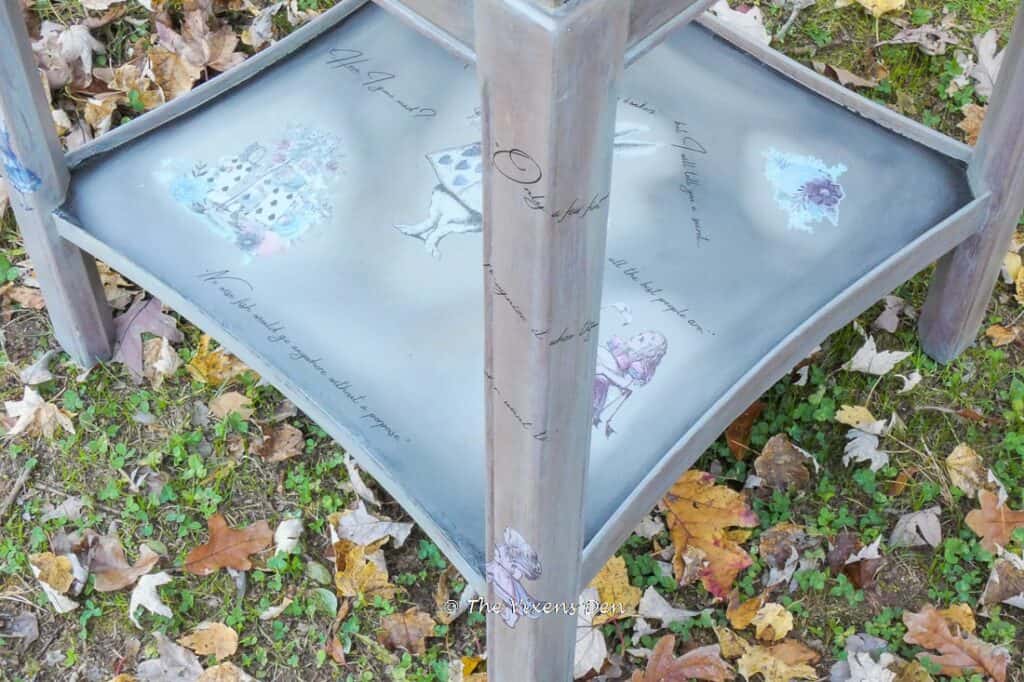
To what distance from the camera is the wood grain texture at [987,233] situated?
4.20 ft

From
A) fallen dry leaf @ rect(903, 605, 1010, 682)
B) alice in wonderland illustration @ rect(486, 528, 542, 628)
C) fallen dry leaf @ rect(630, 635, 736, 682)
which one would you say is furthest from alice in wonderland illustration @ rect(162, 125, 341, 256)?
fallen dry leaf @ rect(903, 605, 1010, 682)

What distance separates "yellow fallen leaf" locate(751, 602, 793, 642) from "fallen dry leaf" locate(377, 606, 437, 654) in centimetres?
38

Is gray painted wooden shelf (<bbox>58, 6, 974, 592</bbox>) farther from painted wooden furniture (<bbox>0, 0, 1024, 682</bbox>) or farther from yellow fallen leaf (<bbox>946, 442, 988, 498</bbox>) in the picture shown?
yellow fallen leaf (<bbox>946, 442, 988, 498</bbox>)

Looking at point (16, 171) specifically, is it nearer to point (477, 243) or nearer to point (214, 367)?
point (214, 367)

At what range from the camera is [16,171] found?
4.30 feet

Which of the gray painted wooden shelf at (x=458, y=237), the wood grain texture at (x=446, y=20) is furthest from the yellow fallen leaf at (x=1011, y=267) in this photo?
the wood grain texture at (x=446, y=20)

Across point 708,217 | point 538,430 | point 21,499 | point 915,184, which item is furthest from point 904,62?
point 21,499

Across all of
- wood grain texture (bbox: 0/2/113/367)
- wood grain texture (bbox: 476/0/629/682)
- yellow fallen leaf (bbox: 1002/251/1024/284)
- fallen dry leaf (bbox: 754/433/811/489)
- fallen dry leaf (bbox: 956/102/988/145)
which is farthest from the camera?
fallen dry leaf (bbox: 956/102/988/145)

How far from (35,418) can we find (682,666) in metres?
0.90

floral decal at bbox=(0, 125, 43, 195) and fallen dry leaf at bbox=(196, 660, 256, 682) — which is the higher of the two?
floral decal at bbox=(0, 125, 43, 195)

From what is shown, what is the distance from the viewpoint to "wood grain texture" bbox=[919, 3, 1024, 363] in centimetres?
128

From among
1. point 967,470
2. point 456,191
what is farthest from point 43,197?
point 967,470

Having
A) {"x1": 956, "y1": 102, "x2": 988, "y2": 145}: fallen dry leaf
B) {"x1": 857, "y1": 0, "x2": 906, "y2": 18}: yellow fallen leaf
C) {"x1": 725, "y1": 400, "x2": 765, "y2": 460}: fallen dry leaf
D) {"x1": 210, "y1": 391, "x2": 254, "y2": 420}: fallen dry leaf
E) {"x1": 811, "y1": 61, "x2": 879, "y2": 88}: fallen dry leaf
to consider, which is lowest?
{"x1": 210, "y1": 391, "x2": 254, "y2": 420}: fallen dry leaf

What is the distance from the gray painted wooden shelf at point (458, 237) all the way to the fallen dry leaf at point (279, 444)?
0.28 metres
